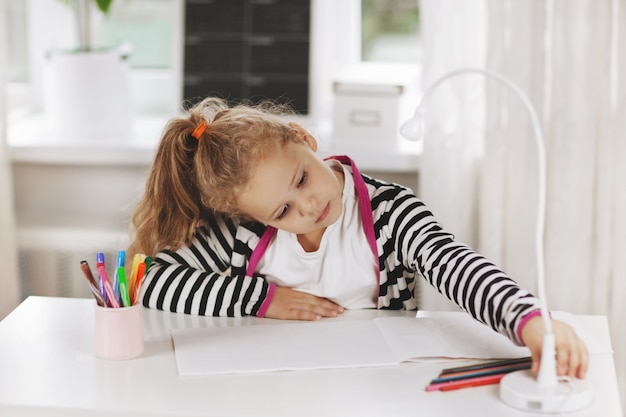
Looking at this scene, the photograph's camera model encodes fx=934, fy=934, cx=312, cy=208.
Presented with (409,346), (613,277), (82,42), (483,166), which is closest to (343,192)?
(409,346)

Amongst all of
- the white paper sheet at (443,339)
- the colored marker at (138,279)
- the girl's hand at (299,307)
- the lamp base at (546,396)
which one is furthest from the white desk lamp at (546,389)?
the colored marker at (138,279)

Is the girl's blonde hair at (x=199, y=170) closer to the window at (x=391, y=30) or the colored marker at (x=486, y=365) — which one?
the colored marker at (x=486, y=365)

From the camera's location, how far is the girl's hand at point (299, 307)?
1.39m

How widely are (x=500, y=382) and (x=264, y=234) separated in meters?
0.54

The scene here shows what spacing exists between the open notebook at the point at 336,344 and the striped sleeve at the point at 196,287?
0.21 ft

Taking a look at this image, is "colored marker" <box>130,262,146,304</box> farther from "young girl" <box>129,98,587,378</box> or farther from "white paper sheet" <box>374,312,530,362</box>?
"white paper sheet" <box>374,312,530,362</box>

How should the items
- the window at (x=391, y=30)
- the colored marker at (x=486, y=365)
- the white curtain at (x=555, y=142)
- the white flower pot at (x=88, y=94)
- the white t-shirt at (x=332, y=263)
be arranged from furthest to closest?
the window at (x=391, y=30) < the white flower pot at (x=88, y=94) < the white curtain at (x=555, y=142) < the white t-shirt at (x=332, y=263) < the colored marker at (x=486, y=365)

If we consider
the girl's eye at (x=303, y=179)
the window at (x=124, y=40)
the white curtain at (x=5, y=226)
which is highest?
the window at (x=124, y=40)

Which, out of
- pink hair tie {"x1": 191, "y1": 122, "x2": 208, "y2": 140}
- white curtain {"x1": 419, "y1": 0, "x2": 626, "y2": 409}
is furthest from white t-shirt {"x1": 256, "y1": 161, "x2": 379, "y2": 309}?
white curtain {"x1": 419, "y1": 0, "x2": 626, "y2": 409}

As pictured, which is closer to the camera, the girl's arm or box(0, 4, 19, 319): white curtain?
the girl's arm

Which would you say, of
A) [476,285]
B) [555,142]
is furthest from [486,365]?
[555,142]

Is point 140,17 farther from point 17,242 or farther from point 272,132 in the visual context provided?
point 272,132

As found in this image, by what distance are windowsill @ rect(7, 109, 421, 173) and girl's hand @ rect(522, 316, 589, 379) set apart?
3.56 feet

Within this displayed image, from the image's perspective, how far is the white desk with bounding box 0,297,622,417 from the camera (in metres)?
1.06
